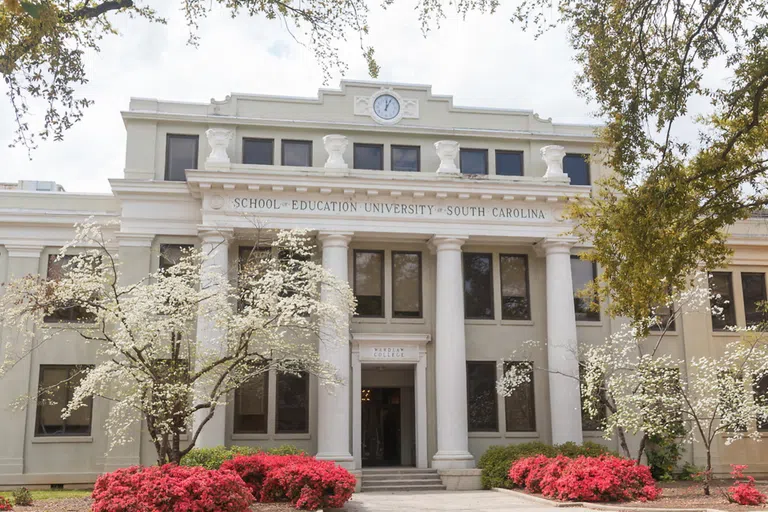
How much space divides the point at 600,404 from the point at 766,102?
15252 mm

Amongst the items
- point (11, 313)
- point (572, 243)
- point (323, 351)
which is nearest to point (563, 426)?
point (572, 243)

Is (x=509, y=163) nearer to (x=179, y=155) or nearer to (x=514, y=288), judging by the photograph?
(x=514, y=288)

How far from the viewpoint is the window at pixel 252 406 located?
25719 mm

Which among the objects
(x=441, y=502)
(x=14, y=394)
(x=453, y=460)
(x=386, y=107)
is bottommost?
(x=441, y=502)

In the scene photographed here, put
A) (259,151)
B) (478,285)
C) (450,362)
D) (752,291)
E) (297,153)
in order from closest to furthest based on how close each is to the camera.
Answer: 1. (450,362)
2. (259,151)
3. (297,153)
4. (478,285)
5. (752,291)

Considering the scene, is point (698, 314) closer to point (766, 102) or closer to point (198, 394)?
point (766, 102)

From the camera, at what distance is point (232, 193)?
25266 mm

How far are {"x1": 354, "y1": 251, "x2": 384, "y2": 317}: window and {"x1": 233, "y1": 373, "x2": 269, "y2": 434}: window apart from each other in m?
4.02

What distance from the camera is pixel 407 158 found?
2825 centimetres

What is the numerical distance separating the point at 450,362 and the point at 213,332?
745 cm

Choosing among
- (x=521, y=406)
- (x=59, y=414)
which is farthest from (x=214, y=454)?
(x=521, y=406)

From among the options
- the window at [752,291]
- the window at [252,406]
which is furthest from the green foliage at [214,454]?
the window at [752,291]

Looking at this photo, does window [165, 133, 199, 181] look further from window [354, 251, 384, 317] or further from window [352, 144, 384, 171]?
window [354, 251, 384, 317]

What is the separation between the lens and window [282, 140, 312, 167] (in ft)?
90.8
